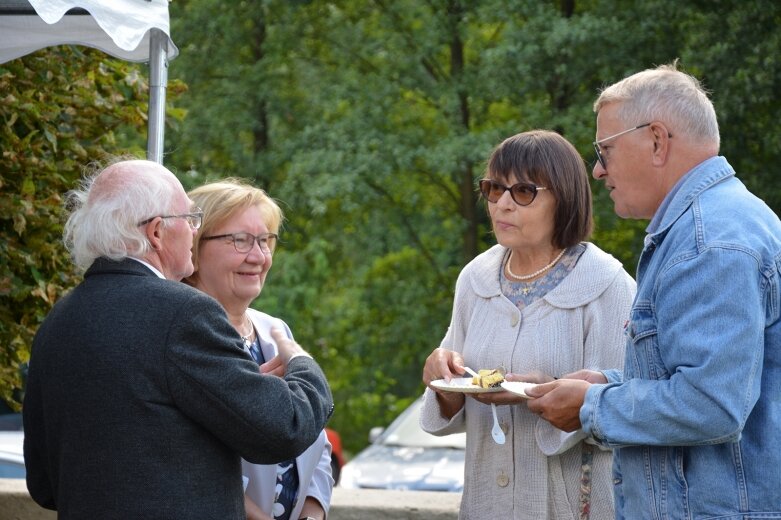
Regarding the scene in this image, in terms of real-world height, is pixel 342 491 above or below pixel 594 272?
below

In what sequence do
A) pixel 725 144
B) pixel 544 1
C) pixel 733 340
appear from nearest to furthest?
pixel 733 340
pixel 725 144
pixel 544 1

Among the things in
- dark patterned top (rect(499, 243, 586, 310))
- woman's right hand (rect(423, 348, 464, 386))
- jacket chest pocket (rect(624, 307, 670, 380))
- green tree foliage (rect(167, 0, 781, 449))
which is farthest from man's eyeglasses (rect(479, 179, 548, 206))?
green tree foliage (rect(167, 0, 781, 449))

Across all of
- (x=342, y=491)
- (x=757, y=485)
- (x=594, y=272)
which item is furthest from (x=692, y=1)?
(x=757, y=485)

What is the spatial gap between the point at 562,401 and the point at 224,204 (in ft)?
4.12

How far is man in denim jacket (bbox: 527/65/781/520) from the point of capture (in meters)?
2.59

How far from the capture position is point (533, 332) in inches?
141

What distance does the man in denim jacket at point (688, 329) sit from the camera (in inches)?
102

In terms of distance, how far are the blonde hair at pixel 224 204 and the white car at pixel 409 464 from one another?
15.9 ft

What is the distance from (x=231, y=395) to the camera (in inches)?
106

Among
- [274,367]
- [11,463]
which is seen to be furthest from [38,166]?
[11,463]

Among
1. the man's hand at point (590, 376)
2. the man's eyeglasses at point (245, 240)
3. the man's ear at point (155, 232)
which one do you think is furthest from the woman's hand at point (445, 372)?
the man's ear at point (155, 232)

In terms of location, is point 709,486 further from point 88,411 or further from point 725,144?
point 725,144

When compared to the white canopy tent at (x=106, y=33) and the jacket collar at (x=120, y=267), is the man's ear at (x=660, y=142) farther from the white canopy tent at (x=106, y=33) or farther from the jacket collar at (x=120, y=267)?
the white canopy tent at (x=106, y=33)

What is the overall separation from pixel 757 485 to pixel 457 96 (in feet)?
39.1
